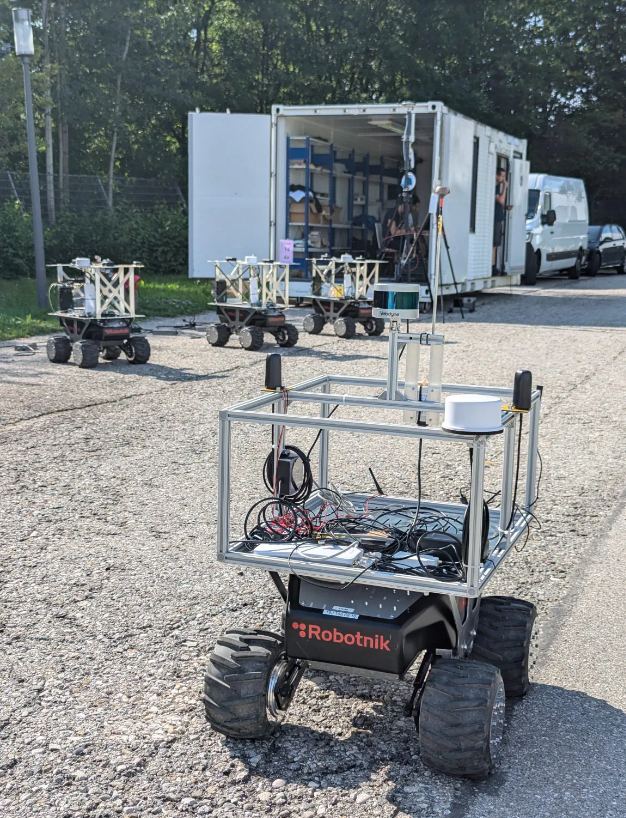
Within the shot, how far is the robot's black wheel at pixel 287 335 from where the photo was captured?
498 inches

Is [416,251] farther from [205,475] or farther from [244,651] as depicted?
[244,651]

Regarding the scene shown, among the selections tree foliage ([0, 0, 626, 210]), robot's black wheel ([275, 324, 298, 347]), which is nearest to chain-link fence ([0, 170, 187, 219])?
tree foliage ([0, 0, 626, 210])

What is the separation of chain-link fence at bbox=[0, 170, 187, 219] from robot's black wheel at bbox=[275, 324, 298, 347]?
13.8 meters

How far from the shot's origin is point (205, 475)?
647cm

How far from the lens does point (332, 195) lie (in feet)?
64.9

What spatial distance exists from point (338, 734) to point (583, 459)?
4.22 m

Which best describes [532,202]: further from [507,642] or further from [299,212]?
[507,642]

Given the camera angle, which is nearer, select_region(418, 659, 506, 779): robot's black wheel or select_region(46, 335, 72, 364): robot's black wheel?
select_region(418, 659, 506, 779): robot's black wheel

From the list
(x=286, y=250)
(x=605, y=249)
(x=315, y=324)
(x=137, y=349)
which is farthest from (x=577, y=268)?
(x=137, y=349)

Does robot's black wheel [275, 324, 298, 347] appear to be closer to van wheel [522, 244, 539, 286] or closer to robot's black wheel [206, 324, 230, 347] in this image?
robot's black wheel [206, 324, 230, 347]

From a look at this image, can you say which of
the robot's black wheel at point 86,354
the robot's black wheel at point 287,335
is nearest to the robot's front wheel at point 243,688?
the robot's black wheel at point 86,354

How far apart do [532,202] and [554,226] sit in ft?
2.67

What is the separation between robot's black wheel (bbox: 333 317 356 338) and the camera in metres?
13.7

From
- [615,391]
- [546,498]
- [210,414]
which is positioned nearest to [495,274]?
[615,391]
